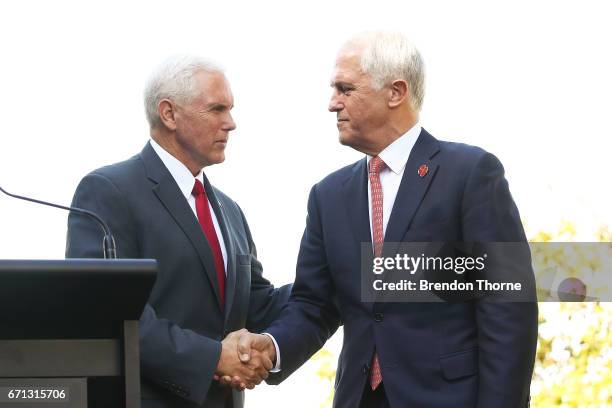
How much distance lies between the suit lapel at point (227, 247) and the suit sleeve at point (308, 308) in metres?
0.20

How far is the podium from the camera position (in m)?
1.79

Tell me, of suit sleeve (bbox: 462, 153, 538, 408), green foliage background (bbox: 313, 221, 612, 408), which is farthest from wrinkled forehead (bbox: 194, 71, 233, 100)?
green foliage background (bbox: 313, 221, 612, 408)

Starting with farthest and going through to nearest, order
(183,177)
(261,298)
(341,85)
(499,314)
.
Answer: (261,298) → (183,177) → (341,85) → (499,314)

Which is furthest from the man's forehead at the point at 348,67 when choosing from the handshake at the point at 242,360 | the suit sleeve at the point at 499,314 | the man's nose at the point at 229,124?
the handshake at the point at 242,360

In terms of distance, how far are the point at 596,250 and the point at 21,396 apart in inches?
143

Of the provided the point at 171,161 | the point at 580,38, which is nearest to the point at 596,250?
the point at 580,38

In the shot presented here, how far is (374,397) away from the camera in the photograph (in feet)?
9.45

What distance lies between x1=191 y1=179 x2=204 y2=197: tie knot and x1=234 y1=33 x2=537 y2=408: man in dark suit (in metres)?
0.33

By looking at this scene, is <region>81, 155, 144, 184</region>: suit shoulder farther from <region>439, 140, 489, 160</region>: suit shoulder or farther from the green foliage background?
the green foliage background

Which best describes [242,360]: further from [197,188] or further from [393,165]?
[393,165]

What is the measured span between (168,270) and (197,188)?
341mm

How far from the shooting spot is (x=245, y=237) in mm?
3479

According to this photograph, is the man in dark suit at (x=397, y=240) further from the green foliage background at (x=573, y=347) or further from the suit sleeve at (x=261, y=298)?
the green foliage background at (x=573, y=347)

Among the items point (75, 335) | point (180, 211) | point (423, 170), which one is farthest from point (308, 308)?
point (75, 335)
